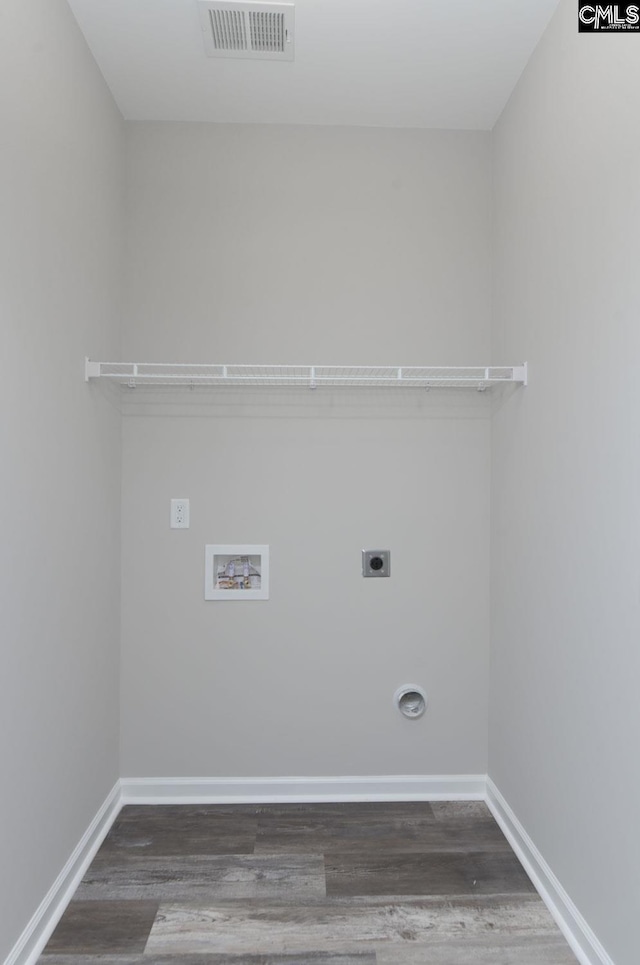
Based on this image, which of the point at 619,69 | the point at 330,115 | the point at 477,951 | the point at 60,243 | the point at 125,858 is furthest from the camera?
the point at 330,115

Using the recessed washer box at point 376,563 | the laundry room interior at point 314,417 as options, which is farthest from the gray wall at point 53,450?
the recessed washer box at point 376,563

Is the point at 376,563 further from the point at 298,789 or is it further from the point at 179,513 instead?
the point at 298,789

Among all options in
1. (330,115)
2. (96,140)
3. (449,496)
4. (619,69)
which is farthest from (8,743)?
(330,115)

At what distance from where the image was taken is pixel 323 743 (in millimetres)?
2551

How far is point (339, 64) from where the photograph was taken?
7.20 feet

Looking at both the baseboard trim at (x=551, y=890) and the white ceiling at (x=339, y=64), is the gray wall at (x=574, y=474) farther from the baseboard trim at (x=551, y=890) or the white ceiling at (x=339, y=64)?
the white ceiling at (x=339, y=64)

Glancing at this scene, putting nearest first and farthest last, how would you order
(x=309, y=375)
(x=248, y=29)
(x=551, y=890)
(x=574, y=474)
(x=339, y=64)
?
(x=574, y=474), (x=551, y=890), (x=248, y=29), (x=339, y=64), (x=309, y=375)

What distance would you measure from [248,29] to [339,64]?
13.5 inches

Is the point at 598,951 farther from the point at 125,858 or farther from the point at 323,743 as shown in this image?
the point at 125,858

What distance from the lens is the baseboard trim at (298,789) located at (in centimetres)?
252

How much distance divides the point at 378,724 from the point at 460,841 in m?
0.50

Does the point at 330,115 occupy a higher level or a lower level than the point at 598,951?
higher

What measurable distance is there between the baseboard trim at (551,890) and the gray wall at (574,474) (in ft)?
0.12

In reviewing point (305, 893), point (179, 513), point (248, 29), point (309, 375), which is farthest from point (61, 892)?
point (248, 29)
